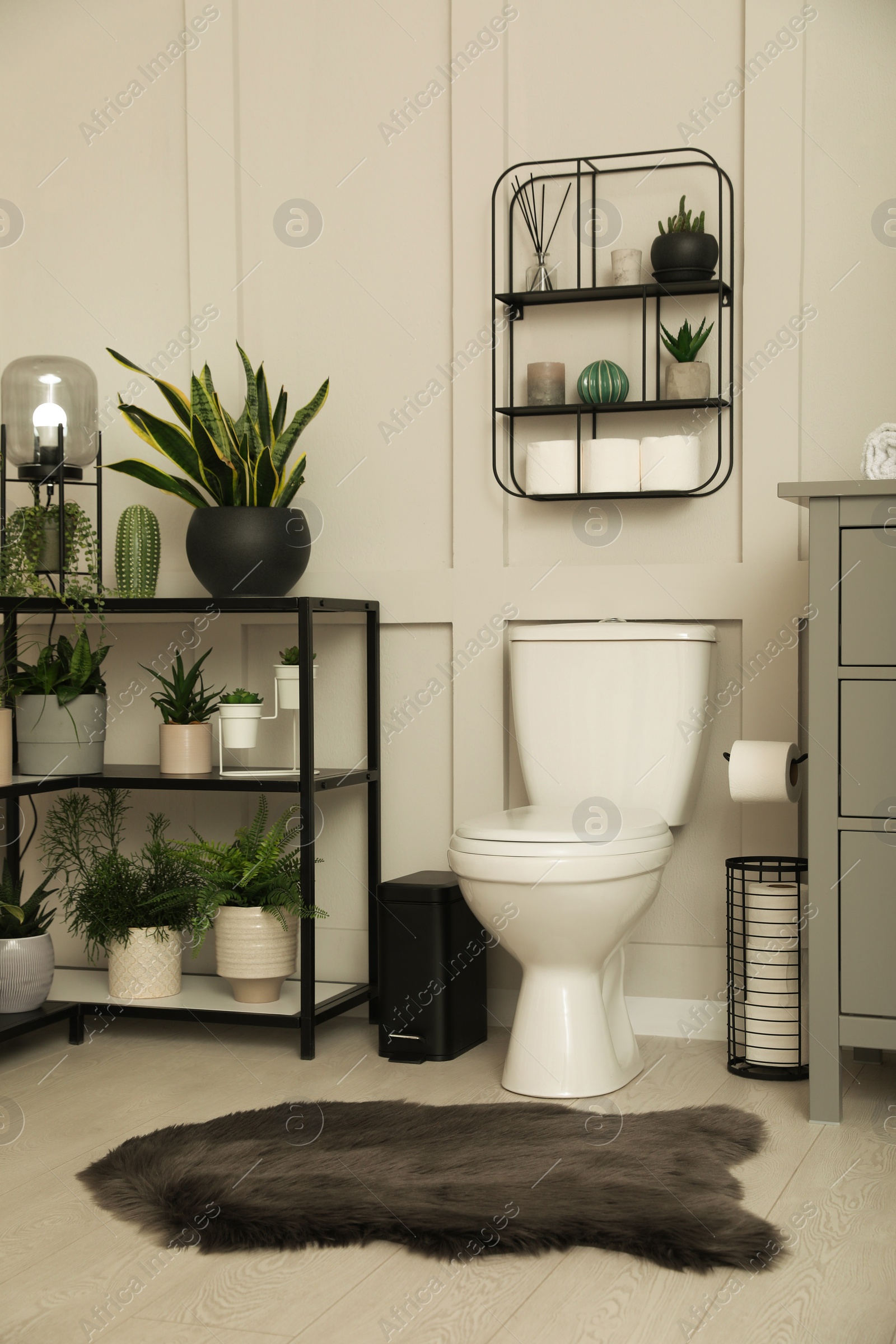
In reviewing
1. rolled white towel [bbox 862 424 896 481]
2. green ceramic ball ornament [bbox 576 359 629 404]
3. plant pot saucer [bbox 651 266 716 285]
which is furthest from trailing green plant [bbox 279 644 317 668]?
rolled white towel [bbox 862 424 896 481]

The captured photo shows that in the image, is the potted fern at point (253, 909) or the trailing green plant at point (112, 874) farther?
the trailing green plant at point (112, 874)

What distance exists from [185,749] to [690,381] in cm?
126

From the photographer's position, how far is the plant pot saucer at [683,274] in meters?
2.57

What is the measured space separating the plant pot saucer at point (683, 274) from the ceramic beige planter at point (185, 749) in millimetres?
1287

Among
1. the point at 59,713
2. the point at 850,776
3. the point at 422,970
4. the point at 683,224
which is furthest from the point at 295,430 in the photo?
the point at 850,776

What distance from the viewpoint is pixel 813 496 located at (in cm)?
212

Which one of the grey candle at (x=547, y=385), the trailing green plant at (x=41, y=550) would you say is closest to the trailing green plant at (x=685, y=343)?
the grey candle at (x=547, y=385)

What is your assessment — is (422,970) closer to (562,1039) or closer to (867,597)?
(562,1039)

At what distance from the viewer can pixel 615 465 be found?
8.64 feet

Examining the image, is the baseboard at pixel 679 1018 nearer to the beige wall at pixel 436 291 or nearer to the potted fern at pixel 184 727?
the beige wall at pixel 436 291

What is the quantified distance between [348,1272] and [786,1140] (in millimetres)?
787

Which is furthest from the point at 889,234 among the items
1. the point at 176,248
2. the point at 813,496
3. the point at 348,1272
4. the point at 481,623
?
the point at 348,1272

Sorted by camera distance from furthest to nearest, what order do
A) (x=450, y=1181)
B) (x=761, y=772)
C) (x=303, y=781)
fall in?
(x=303, y=781)
(x=761, y=772)
(x=450, y=1181)

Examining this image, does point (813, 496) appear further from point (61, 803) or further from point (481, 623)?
point (61, 803)
